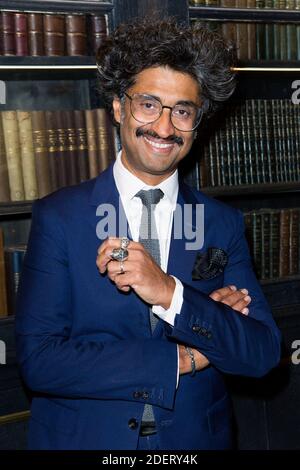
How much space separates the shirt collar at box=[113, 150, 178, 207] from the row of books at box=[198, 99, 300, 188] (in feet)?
3.28

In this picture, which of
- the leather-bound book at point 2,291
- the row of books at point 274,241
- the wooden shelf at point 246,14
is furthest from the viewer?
the row of books at point 274,241

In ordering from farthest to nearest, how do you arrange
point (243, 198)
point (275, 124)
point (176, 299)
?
point (243, 198)
point (275, 124)
point (176, 299)

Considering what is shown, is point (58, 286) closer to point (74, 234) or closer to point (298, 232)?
point (74, 234)

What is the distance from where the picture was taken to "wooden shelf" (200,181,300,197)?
306 centimetres

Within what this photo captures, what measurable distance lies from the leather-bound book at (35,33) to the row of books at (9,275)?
2.11ft

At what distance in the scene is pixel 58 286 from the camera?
1.87 m

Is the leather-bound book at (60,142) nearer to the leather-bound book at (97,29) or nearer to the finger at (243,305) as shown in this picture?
the leather-bound book at (97,29)

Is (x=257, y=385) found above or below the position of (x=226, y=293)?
below

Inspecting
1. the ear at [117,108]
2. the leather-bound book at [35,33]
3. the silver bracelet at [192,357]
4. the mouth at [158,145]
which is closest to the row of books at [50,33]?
the leather-bound book at [35,33]

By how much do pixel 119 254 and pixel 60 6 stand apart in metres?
1.25

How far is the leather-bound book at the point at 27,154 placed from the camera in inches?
106

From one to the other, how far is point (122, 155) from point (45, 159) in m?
0.76

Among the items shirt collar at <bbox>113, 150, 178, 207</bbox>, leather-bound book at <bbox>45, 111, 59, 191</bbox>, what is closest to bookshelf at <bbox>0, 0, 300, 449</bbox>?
leather-bound book at <bbox>45, 111, 59, 191</bbox>
